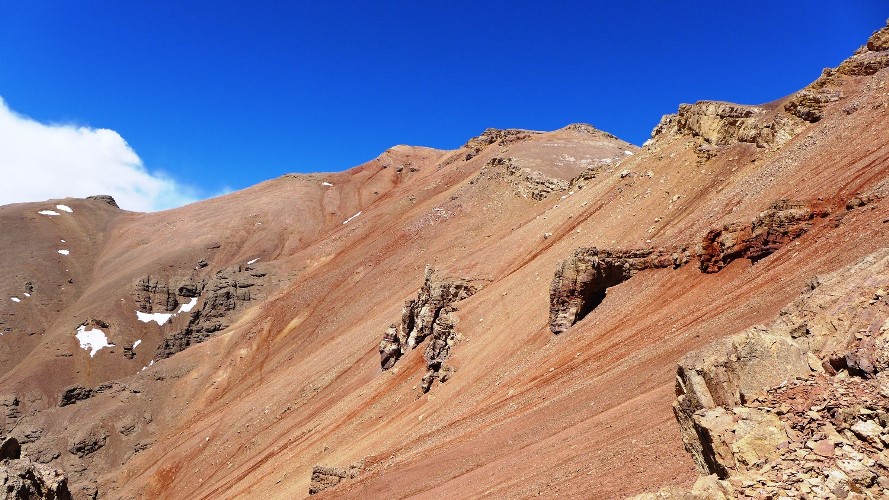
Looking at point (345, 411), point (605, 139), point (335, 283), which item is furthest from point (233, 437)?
point (605, 139)

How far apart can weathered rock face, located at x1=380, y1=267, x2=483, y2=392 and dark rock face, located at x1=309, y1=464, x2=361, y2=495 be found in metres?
9.67

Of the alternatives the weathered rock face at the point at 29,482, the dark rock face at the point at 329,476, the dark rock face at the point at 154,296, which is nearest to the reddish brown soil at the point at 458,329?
the dark rock face at the point at 329,476

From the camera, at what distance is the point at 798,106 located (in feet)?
104

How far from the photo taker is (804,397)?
7832 millimetres

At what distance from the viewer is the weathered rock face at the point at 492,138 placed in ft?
276

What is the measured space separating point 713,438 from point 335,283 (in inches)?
2181

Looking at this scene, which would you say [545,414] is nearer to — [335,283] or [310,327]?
[310,327]

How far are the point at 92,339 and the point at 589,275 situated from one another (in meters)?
62.0

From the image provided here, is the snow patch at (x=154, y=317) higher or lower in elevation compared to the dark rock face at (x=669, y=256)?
higher

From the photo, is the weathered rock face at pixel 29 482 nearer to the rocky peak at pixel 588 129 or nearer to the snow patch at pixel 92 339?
the snow patch at pixel 92 339

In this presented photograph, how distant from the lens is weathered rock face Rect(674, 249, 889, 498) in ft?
21.8

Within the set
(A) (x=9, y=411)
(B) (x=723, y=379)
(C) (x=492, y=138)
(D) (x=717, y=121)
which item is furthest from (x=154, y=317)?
(B) (x=723, y=379)

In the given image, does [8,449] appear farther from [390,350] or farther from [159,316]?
[159,316]

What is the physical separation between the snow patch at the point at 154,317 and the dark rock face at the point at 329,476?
56910 millimetres
